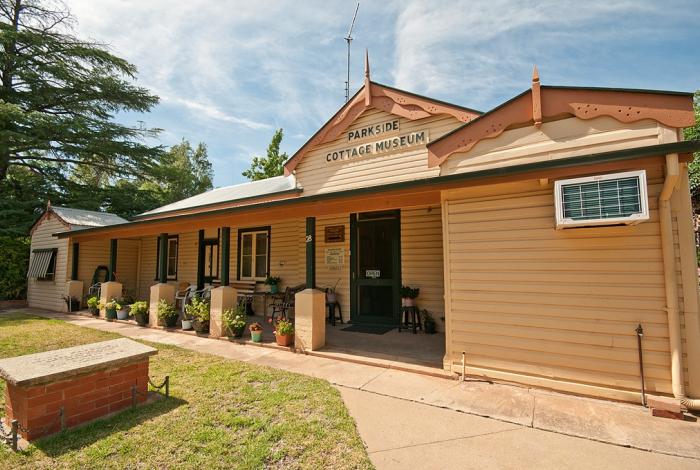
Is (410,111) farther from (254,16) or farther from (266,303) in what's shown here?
(266,303)

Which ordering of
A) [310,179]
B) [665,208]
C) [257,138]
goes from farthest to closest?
1. [257,138]
2. [310,179]
3. [665,208]

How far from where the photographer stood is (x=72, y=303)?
10680 millimetres

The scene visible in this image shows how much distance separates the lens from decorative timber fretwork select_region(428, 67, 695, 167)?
333 cm

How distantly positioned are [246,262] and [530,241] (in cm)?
811

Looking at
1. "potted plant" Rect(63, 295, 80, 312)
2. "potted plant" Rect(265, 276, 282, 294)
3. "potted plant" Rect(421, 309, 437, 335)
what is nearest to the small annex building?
"potted plant" Rect(63, 295, 80, 312)

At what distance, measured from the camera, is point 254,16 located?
6.56 m

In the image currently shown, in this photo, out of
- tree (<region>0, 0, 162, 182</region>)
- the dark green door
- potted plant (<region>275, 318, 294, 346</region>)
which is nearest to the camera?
potted plant (<region>275, 318, 294, 346</region>)

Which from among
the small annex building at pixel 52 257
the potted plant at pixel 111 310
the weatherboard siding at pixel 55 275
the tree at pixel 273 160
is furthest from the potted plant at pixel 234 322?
the tree at pixel 273 160

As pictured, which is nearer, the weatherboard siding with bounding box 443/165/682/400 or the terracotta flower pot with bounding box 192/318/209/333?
the weatherboard siding with bounding box 443/165/682/400

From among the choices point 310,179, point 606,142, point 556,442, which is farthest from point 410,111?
point 556,442

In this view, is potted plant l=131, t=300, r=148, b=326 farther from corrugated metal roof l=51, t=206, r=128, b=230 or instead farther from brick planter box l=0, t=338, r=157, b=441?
brick planter box l=0, t=338, r=157, b=441

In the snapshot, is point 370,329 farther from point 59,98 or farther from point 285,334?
point 59,98

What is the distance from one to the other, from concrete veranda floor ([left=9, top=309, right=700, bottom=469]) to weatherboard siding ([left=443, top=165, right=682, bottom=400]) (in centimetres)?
36

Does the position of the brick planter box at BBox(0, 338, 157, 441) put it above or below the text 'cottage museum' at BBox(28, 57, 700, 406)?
below
